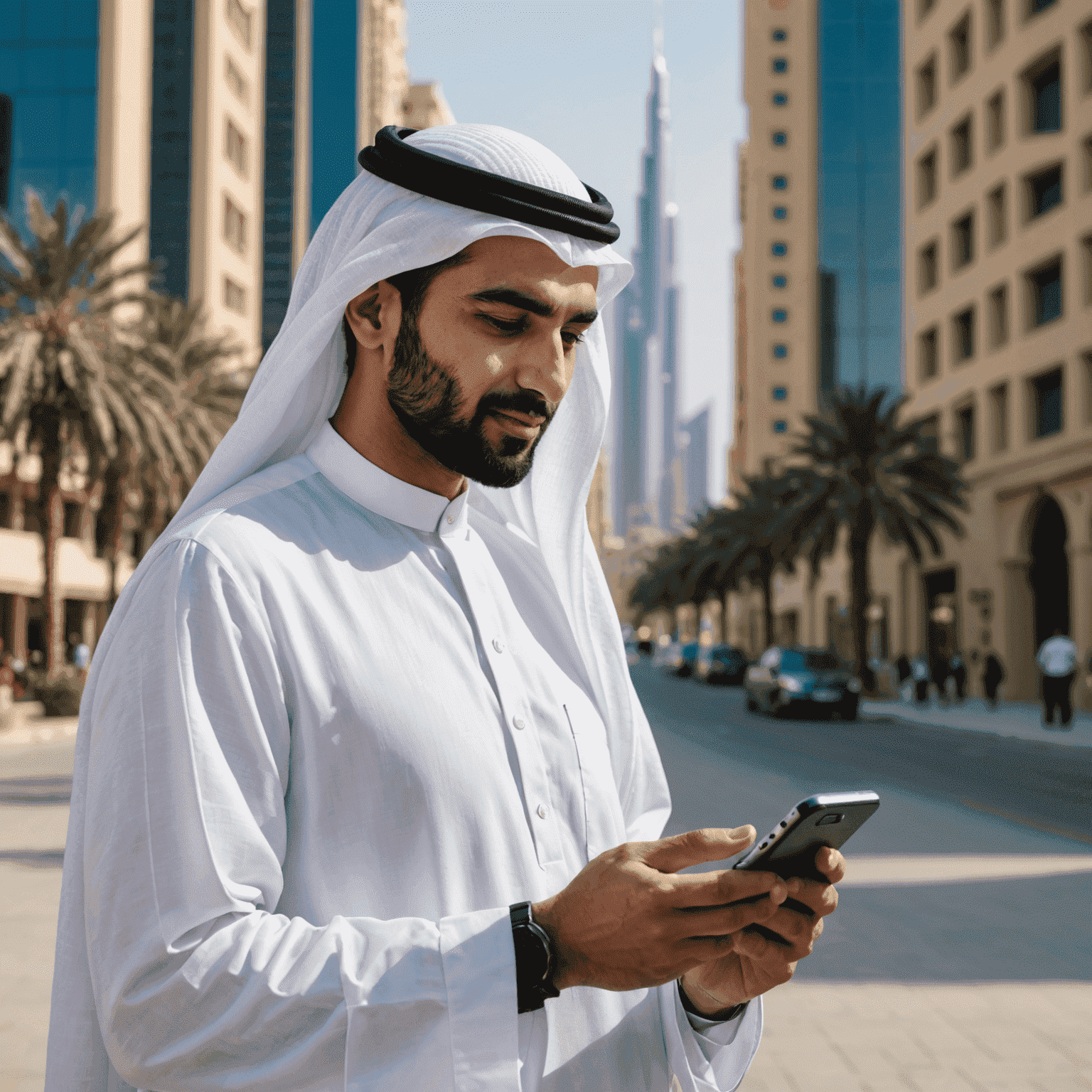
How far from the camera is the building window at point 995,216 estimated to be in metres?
37.4

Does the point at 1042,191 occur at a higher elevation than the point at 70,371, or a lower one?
higher

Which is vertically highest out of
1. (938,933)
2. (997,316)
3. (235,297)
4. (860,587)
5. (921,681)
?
(235,297)

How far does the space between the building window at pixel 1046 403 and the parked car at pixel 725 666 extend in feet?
56.4

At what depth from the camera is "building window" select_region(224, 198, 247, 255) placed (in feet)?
164

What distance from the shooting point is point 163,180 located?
171 ft

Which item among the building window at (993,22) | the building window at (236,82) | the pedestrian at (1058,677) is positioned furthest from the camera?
the building window at (236,82)

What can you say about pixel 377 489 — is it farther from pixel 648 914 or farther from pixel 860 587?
pixel 860 587

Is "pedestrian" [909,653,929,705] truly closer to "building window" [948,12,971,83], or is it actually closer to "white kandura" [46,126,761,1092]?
"building window" [948,12,971,83]

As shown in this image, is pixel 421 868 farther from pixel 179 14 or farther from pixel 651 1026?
pixel 179 14

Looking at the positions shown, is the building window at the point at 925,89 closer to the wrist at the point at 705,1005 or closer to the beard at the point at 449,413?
the beard at the point at 449,413

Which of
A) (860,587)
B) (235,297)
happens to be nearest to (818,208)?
(235,297)

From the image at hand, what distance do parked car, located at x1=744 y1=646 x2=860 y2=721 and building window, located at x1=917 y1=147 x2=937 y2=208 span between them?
2103 centimetres

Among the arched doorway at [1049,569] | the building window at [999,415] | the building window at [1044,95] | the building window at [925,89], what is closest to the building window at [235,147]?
the building window at [925,89]

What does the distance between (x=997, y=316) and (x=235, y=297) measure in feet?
98.1
